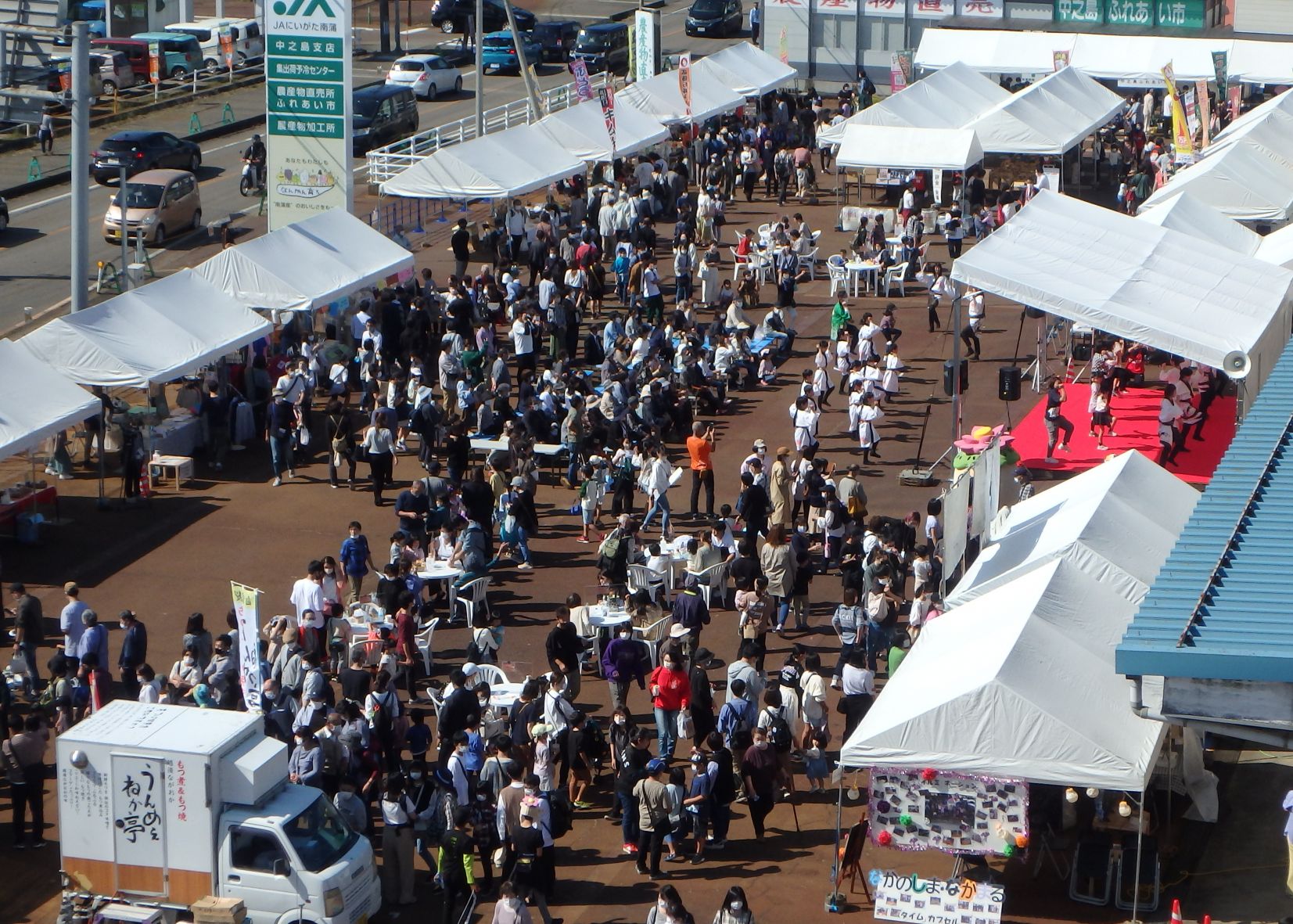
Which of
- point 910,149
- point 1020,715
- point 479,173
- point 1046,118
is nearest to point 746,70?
point 1046,118

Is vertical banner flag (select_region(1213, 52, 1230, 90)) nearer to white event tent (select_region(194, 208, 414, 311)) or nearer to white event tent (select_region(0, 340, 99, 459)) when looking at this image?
white event tent (select_region(194, 208, 414, 311))

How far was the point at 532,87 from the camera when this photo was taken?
42781mm

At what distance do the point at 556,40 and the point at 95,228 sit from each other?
24909mm

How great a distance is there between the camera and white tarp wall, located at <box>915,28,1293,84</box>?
48688mm

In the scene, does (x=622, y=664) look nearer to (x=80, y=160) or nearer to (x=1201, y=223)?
(x=80, y=160)

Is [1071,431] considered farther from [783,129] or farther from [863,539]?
[783,129]

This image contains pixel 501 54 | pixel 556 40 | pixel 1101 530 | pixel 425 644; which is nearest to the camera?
pixel 1101 530

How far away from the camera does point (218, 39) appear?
184 ft

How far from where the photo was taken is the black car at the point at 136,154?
41.3 m

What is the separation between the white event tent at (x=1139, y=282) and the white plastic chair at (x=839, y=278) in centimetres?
716

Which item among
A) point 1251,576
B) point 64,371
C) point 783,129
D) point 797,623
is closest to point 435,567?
point 797,623

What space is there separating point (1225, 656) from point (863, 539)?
9.07 metres

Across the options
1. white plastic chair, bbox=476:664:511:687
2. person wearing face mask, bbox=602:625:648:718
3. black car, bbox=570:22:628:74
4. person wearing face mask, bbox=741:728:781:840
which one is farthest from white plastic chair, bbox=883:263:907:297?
black car, bbox=570:22:628:74

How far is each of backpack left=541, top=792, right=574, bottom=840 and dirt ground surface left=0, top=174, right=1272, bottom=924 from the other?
311mm
